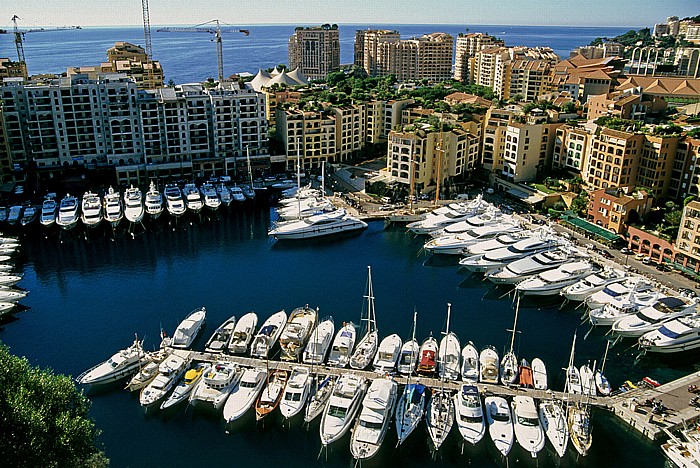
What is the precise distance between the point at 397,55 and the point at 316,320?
439 feet

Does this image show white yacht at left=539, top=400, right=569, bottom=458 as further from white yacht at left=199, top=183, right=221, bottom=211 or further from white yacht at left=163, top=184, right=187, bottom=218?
white yacht at left=163, top=184, right=187, bottom=218

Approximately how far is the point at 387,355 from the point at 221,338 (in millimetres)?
12356

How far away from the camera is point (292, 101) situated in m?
97.2

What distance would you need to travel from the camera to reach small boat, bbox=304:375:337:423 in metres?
35.6

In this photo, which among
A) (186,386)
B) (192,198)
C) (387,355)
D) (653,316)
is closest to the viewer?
(186,386)

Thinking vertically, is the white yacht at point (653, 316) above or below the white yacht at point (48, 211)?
below

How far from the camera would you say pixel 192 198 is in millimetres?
70938

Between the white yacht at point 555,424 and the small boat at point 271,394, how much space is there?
53.2 ft

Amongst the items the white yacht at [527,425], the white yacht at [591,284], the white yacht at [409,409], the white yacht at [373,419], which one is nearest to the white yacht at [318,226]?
the white yacht at [591,284]

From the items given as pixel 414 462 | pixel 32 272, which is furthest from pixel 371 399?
pixel 32 272

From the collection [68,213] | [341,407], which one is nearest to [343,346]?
[341,407]

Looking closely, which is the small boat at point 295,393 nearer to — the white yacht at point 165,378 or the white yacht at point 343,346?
the white yacht at point 343,346

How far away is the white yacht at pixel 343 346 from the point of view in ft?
133

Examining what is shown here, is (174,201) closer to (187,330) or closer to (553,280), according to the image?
(187,330)
